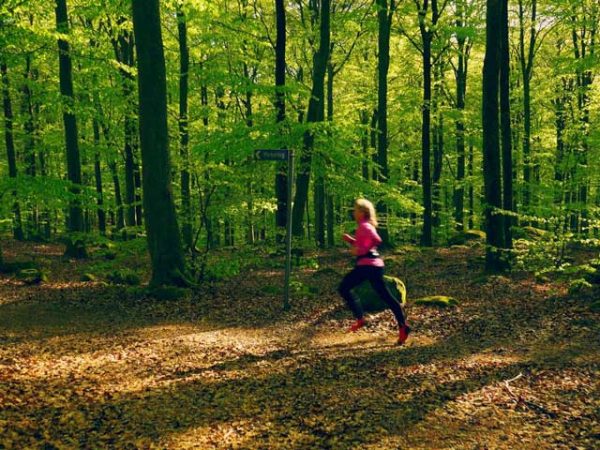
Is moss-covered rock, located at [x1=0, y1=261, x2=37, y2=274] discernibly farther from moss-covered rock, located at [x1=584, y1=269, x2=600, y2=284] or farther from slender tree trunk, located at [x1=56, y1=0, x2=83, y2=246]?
moss-covered rock, located at [x1=584, y1=269, x2=600, y2=284]

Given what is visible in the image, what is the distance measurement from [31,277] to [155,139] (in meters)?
5.88

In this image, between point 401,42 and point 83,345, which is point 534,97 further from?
point 83,345

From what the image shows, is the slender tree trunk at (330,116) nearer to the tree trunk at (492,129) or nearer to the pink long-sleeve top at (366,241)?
the tree trunk at (492,129)

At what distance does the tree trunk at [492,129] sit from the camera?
1116 centimetres

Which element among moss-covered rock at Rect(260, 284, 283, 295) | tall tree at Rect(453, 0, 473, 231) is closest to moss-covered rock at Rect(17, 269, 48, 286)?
moss-covered rock at Rect(260, 284, 283, 295)

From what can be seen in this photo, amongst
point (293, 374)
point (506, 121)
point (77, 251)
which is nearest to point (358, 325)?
point (293, 374)

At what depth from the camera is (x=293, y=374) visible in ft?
18.6

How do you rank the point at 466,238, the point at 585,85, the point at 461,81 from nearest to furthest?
1. the point at 585,85
2. the point at 466,238
3. the point at 461,81

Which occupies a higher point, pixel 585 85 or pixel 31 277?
pixel 585 85

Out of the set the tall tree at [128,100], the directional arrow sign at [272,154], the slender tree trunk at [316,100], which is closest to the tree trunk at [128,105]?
the tall tree at [128,100]

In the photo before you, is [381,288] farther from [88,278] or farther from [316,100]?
[88,278]

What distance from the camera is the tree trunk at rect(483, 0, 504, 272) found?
11.2 metres

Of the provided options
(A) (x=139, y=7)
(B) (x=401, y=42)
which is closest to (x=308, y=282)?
(A) (x=139, y=7)

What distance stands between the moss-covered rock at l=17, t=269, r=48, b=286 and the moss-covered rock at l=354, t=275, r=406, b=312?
8807 millimetres
